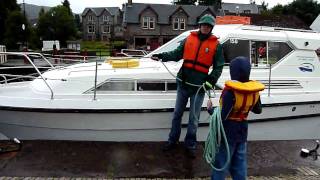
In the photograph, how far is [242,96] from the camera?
159 inches

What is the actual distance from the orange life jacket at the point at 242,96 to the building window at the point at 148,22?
52722 millimetres

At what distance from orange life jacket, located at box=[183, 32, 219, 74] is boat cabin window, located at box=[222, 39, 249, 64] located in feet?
5.59

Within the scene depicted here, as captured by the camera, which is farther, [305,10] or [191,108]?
[305,10]

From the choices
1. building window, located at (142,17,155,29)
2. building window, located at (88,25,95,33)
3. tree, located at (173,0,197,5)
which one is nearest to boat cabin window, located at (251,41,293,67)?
building window, located at (142,17,155,29)

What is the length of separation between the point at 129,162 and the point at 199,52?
175 centimetres

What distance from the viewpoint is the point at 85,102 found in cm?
654

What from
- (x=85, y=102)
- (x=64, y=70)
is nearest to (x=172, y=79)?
(x=85, y=102)

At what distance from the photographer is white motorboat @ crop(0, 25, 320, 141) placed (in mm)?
6574

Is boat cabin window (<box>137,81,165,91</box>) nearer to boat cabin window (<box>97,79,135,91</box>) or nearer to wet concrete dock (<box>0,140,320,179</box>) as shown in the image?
boat cabin window (<box>97,79,135,91</box>)

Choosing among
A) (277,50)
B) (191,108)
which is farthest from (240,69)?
(277,50)

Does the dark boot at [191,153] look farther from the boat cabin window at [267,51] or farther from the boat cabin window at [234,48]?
the boat cabin window at [267,51]

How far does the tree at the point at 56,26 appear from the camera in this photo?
54.2 m

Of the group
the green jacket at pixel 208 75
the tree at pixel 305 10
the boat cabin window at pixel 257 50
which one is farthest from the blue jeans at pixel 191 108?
the tree at pixel 305 10

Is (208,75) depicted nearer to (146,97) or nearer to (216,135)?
(146,97)
